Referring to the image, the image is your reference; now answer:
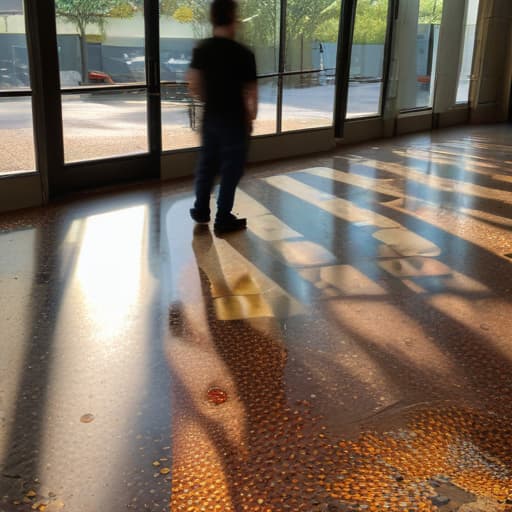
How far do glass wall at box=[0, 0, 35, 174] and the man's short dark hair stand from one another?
4.88 ft

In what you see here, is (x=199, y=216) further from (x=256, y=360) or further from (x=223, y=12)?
(x=256, y=360)

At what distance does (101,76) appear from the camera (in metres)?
5.34

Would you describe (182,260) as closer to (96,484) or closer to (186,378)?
(186,378)

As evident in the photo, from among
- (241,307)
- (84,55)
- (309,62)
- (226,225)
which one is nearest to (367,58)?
(309,62)

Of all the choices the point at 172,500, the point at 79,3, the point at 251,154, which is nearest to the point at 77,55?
the point at 79,3

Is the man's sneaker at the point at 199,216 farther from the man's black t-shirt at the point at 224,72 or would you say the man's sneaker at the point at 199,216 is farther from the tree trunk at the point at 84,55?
the tree trunk at the point at 84,55

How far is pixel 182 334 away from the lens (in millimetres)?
2902

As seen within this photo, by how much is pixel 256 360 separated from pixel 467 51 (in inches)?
361

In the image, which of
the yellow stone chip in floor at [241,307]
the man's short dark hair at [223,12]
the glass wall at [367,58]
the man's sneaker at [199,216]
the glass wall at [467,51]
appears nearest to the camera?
the yellow stone chip in floor at [241,307]

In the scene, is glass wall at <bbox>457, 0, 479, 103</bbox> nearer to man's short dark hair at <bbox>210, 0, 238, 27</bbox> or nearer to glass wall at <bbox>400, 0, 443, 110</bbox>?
glass wall at <bbox>400, 0, 443, 110</bbox>

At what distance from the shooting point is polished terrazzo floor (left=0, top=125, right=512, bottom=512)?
195cm

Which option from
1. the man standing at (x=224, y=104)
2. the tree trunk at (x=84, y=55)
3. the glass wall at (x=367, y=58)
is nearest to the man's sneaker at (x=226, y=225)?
the man standing at (x=224, y=104)

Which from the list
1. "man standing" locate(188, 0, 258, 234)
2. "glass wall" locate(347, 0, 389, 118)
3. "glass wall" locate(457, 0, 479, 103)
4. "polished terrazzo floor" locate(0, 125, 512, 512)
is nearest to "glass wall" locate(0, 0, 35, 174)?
"polished terrazzo floor" locate(0, 125, 512, 512)

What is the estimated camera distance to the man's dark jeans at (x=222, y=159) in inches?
166
